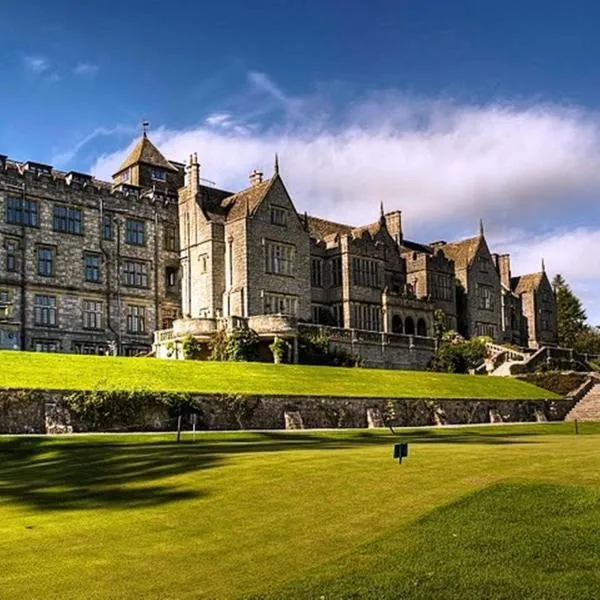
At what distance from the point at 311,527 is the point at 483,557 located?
2903mm

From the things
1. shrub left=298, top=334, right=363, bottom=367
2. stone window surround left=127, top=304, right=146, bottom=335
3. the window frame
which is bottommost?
shrub left=298, top=334, right=363, bottom=367

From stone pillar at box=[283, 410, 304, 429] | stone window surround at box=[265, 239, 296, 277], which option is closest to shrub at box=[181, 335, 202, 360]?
stone window surround at box=[265, 239, 296, 277]

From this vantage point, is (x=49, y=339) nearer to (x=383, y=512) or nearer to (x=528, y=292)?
(x=383, y=512)

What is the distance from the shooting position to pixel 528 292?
82188 millimetres

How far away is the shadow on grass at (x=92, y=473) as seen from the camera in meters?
15.7

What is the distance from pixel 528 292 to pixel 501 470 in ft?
225

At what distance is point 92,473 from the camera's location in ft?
61.6

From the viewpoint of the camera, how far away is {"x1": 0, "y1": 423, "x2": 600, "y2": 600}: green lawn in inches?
403

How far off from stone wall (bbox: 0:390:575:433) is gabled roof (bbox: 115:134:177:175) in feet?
96.6

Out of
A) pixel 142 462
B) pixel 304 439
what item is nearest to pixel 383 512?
pixel 142 462

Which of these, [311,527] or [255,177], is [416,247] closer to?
[255,177]

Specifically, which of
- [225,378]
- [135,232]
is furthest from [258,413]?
[135,232]

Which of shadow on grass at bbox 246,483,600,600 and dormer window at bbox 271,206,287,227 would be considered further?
dormer window at bbox 271,206,287,227

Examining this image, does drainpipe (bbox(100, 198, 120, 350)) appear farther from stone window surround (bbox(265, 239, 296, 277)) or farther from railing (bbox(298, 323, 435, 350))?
railing (bbox(298, 323, 435, 350))
